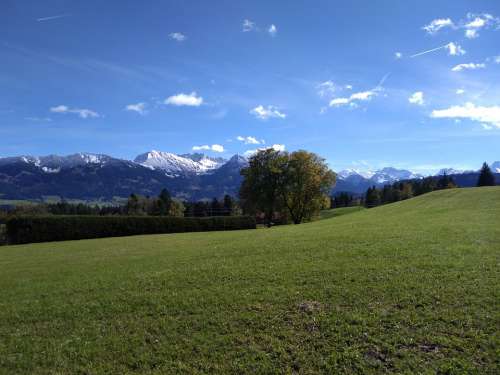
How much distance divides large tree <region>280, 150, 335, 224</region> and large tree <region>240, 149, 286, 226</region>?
3.87ft

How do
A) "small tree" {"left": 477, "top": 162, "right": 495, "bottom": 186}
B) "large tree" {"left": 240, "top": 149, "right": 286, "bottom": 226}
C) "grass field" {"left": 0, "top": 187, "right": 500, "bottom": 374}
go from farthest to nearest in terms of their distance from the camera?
"small tree" {"left": 477, "top": 162, "right": 495, "bottom": 186}
"large tree" {"left": 240, "top": 149, "right": 286, "bottom": 226}
"grass field" {"left": 0, "top": 187, "right": 500, "bottom": 374}

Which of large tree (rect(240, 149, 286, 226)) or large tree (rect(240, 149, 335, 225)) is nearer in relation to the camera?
large tree (rect(240, 149, 335, 225))

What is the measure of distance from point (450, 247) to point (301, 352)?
28.4ft

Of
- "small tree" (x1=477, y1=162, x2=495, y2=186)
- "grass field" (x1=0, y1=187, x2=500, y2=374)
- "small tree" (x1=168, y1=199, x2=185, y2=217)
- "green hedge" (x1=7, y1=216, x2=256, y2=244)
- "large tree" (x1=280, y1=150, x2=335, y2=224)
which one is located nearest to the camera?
"grass field" (x1=0, y1=187, x2=500, y2=374)

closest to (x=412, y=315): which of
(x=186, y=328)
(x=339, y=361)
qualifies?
(x=339, y=361)

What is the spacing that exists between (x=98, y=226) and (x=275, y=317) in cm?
3512

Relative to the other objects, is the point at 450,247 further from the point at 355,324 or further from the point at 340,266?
the point at 355,324

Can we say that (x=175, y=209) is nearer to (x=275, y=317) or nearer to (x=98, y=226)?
(x=98, y=226)

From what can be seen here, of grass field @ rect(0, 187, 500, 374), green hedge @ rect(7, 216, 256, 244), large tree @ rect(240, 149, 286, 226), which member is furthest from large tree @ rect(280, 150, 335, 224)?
grass field @ rect(0, 187, 500, 374)

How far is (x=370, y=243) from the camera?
14047 millimetres

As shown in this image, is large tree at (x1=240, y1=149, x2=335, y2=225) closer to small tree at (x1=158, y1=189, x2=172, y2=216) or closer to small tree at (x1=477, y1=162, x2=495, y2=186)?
small tree at (x1=158, y1=189, x2=172, y2=216)

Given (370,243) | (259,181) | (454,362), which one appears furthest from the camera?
(259,181)

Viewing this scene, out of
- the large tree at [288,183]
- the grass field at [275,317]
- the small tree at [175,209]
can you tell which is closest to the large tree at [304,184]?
the large tree at [288,183]

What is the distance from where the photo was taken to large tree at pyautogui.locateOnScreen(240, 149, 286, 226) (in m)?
61.2
